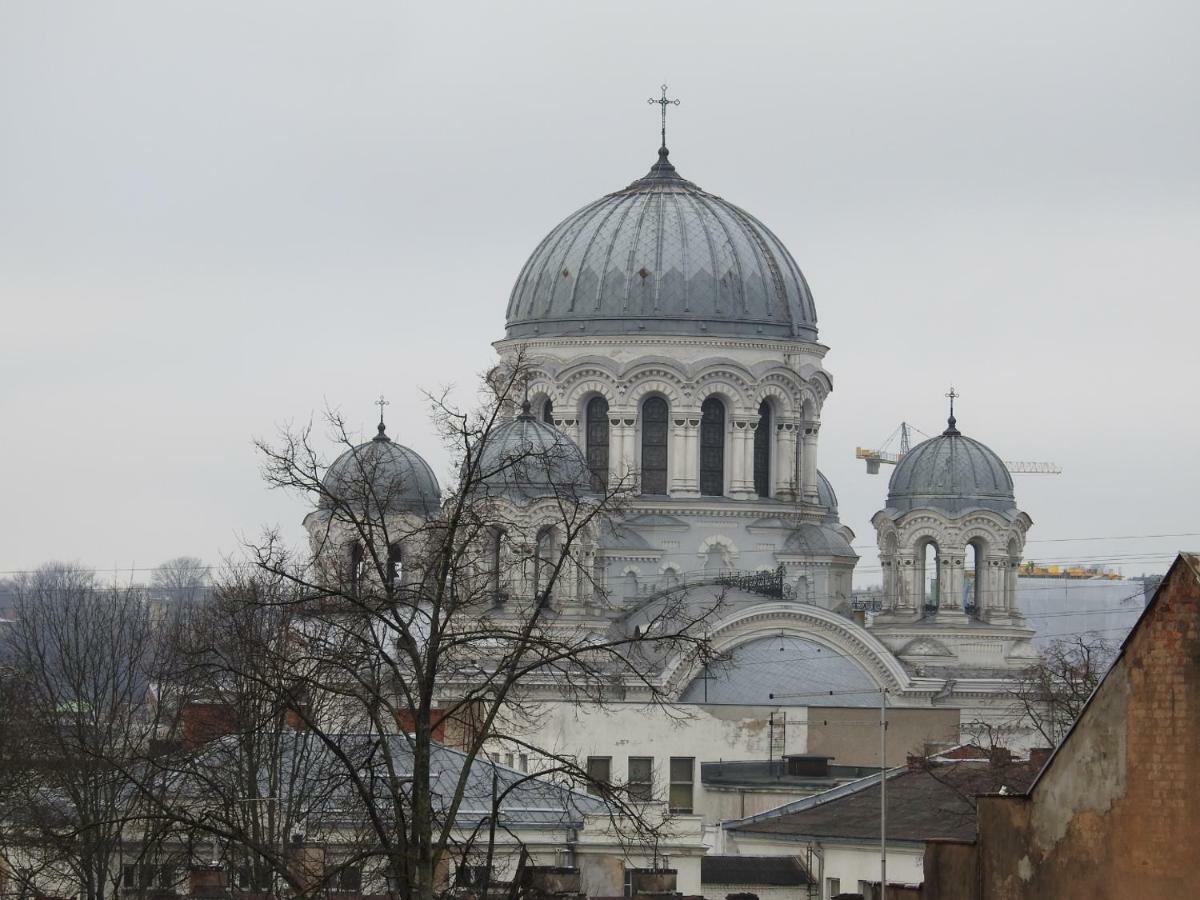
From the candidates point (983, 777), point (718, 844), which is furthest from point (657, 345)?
point (983, 777)

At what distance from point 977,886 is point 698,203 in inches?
1746

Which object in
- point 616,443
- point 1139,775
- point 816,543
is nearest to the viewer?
point 1139,775

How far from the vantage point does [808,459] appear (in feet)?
211

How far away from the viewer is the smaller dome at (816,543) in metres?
63.0

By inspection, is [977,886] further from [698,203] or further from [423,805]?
[698,203]

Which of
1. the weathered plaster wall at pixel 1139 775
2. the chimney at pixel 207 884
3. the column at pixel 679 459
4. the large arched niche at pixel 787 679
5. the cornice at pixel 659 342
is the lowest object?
the weathered plaster wall at pixel 1139 775

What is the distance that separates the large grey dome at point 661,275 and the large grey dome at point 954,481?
340 centimetres

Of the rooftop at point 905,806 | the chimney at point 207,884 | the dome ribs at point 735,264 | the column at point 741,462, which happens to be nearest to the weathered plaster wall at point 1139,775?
the chimney at point 207,884

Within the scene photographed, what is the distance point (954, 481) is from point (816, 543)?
297cm

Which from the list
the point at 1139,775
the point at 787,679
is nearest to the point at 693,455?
the point at 787,679

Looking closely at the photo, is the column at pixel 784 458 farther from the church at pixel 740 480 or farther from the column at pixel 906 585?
the column at pixel 906 585

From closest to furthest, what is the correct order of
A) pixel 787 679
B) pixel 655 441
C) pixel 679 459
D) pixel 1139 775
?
pixel 1139 775
pixel 787 679
pixel 679 459
pixel 655 441

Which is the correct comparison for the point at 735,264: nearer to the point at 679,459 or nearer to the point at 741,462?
the point at 741,462

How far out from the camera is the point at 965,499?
6347cm
